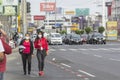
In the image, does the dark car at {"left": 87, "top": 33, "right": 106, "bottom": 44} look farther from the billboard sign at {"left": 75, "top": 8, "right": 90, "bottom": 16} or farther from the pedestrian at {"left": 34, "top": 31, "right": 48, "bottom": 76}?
the billboard sign at {"left": 75, "top": 8, "right": 90, "bottom": 16}

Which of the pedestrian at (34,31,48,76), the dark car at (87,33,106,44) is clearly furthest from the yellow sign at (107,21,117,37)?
the pedestrian at (34,31,48,76)

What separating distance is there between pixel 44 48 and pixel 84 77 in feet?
7.12

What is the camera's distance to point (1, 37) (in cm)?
1034

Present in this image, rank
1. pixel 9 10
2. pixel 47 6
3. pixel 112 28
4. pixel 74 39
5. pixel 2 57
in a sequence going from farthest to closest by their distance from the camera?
1. pixel 47 6
2. pixel 112 28
3. pixel 74 39
4. pixel 9 10
5. pixel 2 57

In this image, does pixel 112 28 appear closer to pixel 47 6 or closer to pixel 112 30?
pixel 112 30

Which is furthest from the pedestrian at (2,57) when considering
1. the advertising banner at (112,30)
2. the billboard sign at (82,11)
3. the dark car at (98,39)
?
the billboard sign at (82,11)

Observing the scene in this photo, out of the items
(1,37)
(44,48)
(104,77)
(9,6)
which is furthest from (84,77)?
(9,6)

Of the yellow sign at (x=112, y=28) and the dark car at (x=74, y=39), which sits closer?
the dark car at (x=74, y=39)

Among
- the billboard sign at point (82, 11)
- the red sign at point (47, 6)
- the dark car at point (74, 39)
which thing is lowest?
the dark car at point (74, 39)

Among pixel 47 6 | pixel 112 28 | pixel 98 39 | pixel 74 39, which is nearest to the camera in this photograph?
pixel 98 39

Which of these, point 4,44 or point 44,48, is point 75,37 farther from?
point 4,44

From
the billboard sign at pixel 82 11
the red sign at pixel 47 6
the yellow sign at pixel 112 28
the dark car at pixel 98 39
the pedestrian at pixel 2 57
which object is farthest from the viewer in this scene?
the billboard sign at pixel 82 11

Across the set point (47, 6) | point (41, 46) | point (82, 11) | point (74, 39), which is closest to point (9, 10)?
point (74, 39)

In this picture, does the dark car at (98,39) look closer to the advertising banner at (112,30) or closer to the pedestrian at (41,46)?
the advertising banner at (112,30)
